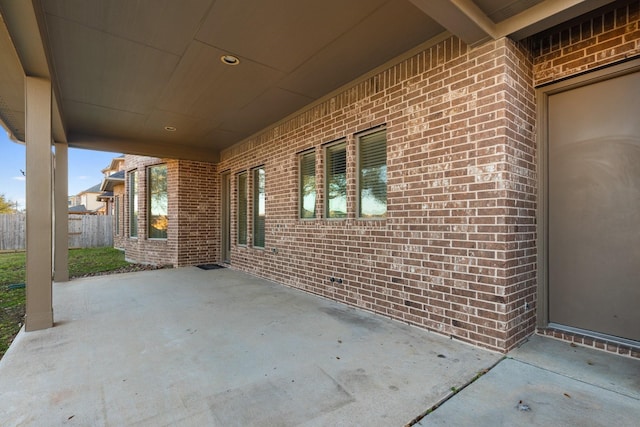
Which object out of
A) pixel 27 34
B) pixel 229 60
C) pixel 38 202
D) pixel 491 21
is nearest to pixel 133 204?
pixel 38 202

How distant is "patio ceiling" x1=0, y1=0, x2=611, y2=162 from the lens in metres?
2.54

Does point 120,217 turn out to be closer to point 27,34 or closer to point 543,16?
point 27,34

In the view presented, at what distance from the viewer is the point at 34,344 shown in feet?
9.52

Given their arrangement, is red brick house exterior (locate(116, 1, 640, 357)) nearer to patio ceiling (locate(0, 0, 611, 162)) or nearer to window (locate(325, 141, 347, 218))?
window (locate(325, 141, 347, 218))

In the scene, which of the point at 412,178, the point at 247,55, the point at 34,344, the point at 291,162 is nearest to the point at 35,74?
the point at 247,55

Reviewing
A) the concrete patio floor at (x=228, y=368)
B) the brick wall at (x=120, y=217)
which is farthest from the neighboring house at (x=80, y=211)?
the concrete patio floor at (x=228, y=368)

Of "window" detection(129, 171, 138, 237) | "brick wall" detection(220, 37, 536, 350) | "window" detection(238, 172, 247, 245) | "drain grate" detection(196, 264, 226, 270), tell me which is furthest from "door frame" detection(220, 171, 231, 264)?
"brick wall" detection(220, 37, 536, 350)

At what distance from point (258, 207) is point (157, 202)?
3556mm

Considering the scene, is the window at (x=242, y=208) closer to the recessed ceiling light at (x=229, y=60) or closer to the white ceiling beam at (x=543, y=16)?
the recessed ceiling light at (x=229, y=60)

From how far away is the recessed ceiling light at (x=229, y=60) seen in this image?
3439mm

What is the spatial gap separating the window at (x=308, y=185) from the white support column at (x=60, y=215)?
14.9 feet

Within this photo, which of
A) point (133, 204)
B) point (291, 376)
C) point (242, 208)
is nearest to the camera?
point (291, 376)

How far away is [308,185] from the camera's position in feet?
17.0

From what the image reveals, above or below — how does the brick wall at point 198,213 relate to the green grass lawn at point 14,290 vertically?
above
